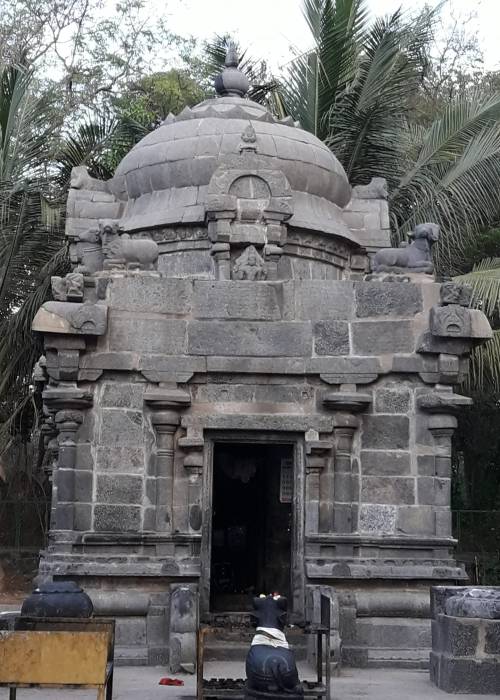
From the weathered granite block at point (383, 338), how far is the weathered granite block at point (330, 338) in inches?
4.3

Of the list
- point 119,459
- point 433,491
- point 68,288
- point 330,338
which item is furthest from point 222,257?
point 433,491

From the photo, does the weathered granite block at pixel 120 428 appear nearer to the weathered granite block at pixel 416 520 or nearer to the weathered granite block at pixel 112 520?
the weathered granite block at pixel 112 520

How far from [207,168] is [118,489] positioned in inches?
177

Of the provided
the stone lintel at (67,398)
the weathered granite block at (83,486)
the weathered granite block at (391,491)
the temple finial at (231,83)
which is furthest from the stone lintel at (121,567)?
the temple finial at (231,83)

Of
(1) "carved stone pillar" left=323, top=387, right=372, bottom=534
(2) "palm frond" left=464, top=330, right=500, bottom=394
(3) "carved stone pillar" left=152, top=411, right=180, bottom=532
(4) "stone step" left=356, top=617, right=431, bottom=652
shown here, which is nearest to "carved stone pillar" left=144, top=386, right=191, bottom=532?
(3) "carved stone pillar" left=152, top=411, right=180, bottom=532

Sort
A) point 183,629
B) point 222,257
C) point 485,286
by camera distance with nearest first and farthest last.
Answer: point 183,629
point 222,257
point 485,286

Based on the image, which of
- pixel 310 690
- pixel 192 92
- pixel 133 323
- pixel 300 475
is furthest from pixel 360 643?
pixel 192 92

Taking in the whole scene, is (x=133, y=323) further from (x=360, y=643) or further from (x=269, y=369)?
(x=360, y=643)

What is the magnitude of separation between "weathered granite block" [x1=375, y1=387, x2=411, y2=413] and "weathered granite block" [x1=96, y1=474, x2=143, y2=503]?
2.70 metres

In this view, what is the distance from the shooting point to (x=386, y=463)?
11.6 meters

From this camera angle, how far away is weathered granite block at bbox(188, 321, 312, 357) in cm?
1168

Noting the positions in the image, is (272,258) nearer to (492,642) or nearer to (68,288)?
(68,288)

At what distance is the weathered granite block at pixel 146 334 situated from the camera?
38.2ft

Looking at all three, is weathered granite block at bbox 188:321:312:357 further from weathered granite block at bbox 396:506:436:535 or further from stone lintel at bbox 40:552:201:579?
stone lintel at bbox 40:552:201:579
